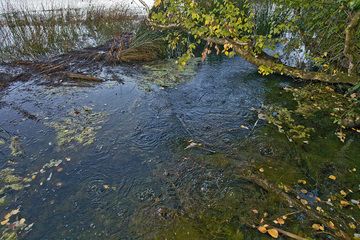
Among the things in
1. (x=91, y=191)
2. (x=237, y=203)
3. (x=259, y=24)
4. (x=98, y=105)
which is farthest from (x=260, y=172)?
(x=259, y=24)

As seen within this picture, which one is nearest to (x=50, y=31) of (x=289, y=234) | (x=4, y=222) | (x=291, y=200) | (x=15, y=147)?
(x=15, y=147)

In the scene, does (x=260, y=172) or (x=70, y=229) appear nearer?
(x=70, y=229)

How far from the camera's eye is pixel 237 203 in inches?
149

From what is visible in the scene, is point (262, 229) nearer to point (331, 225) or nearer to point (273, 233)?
point (273, 233)

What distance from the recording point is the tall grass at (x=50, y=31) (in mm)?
8961

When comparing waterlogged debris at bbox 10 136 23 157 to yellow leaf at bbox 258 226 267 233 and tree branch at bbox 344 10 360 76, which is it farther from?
tree branch at bbox 344 10 360 76

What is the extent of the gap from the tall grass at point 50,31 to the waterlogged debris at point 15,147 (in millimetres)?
4447

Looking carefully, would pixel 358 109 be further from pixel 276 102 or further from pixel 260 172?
pixel 260 172

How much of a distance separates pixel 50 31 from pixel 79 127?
5652 millimetres

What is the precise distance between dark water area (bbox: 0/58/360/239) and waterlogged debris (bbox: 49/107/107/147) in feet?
0.06

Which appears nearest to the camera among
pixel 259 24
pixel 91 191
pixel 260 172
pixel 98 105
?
pixel 91 191

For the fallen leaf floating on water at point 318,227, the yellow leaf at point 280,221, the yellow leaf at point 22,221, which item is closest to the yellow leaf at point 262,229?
the yellow leaf at point 280,221

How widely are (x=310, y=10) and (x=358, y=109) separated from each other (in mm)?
2402

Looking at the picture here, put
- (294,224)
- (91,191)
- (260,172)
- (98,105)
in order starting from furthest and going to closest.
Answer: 1. (98,105)
2. (260,172)
3. (91,191)
4. (294,224)
